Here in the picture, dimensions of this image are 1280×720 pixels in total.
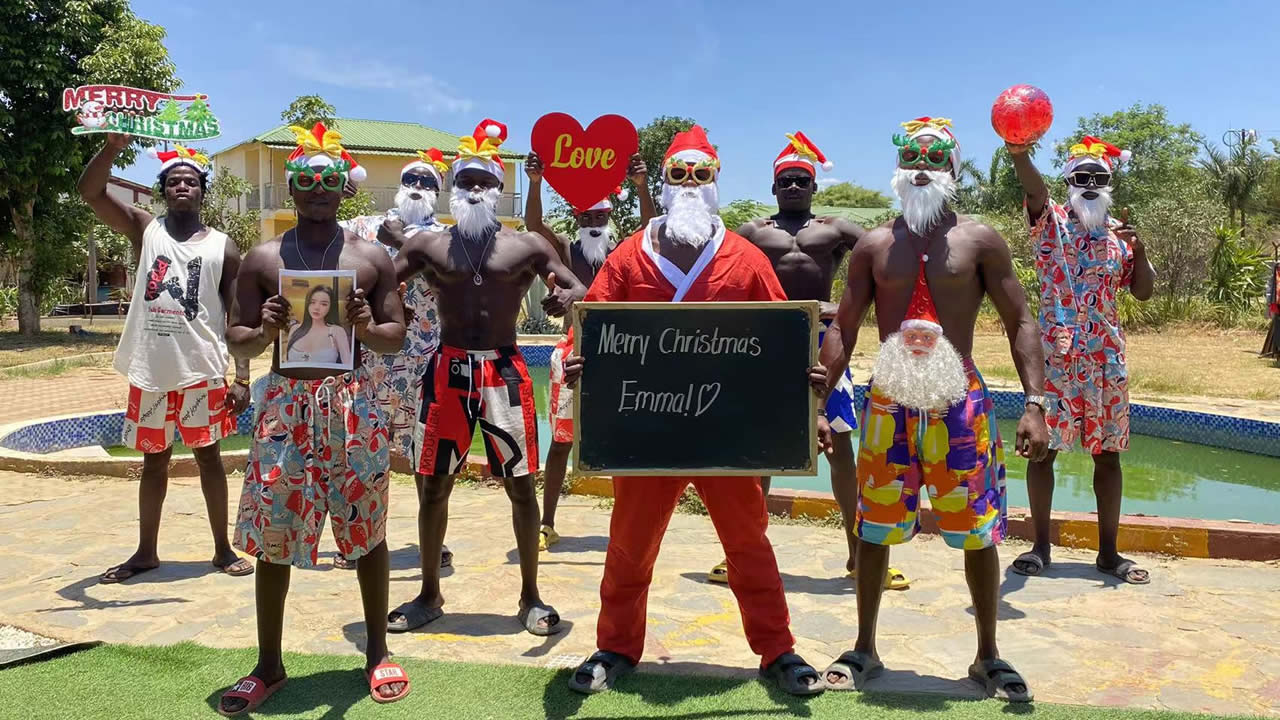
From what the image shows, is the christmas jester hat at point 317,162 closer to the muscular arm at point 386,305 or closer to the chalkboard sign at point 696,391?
the muscular arm at point 386,305

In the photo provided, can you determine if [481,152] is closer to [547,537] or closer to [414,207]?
[414,207]

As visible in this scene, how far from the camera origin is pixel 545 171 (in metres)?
5.12

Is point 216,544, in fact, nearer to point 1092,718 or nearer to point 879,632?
point 879,632

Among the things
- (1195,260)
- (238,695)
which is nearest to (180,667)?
(238,695)

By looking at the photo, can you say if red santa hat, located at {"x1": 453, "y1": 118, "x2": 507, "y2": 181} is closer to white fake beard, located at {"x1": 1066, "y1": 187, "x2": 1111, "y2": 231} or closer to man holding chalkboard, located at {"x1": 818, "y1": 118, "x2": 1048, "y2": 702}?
man holding chalkboard, located at {"x1": 818, "y1": 118, "x2": 1048, "y2": 702}

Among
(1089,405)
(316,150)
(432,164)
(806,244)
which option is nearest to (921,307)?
(806,244)

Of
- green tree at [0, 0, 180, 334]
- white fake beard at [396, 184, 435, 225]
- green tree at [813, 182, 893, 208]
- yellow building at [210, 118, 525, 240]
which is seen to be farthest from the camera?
green tree at [813, 182, 893, 208]

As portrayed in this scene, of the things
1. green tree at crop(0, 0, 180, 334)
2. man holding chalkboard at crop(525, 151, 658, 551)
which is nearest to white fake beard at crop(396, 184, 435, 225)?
→ man holding chalkboard at crop(525, 151, 658, 551)

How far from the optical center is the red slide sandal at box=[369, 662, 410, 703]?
10.9 feet

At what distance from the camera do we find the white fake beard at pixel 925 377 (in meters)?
3.33

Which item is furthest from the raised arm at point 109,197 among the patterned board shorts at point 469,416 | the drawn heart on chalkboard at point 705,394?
the drawn heart on chalkboard at point 705,394

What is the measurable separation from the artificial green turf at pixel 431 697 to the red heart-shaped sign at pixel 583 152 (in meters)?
2.66

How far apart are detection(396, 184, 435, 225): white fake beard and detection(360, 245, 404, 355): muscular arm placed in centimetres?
205

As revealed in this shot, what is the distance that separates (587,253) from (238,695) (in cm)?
341
